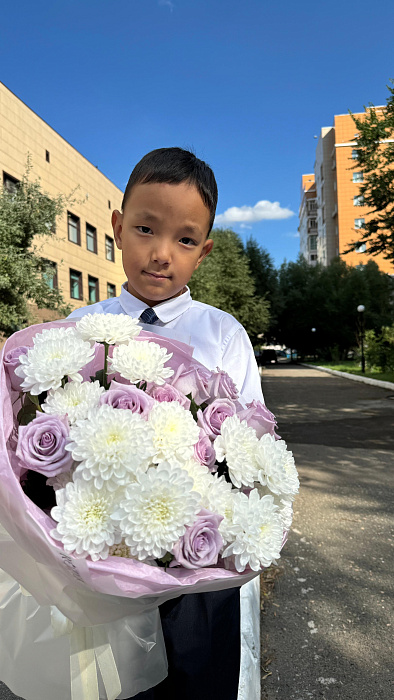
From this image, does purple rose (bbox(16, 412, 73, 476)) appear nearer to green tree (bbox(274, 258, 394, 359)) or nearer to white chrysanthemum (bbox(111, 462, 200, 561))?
white chrysanthemum (bbox(111, 462, 200, 561))

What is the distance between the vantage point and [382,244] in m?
15.2

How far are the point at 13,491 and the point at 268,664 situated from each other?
7.58 ft

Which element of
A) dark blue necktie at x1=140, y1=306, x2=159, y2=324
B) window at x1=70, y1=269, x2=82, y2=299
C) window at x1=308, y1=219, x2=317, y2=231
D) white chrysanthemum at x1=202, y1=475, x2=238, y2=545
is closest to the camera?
white chrysanthemum at x1=202, y1=475, x2=238, y2=545

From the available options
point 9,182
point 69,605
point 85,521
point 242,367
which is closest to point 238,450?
point 85,521

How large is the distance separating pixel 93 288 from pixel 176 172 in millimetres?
26699

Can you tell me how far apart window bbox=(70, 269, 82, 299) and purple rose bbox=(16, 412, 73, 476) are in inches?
945

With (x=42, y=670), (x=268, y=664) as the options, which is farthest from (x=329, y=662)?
(x=42, y=670)

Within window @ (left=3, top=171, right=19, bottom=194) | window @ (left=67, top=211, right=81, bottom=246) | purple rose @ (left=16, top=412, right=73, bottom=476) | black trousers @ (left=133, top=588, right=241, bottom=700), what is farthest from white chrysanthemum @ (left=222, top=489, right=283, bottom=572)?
window @ (left=67, top=211, right=81, bottom=246)

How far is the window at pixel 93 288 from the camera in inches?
1070

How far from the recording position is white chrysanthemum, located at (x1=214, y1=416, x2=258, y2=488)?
1078 millimetres

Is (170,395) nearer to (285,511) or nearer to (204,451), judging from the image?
(204,451)

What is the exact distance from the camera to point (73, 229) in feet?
82.0

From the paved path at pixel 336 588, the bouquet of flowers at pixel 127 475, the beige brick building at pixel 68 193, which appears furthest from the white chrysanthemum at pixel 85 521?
the beige brick building at pixel 68 193

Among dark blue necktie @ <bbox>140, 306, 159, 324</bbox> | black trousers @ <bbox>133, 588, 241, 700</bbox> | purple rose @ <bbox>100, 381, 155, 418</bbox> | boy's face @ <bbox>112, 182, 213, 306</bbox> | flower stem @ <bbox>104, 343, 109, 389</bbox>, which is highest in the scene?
boy's face @ <bbox>112, 182, 213, 306</bbox>
